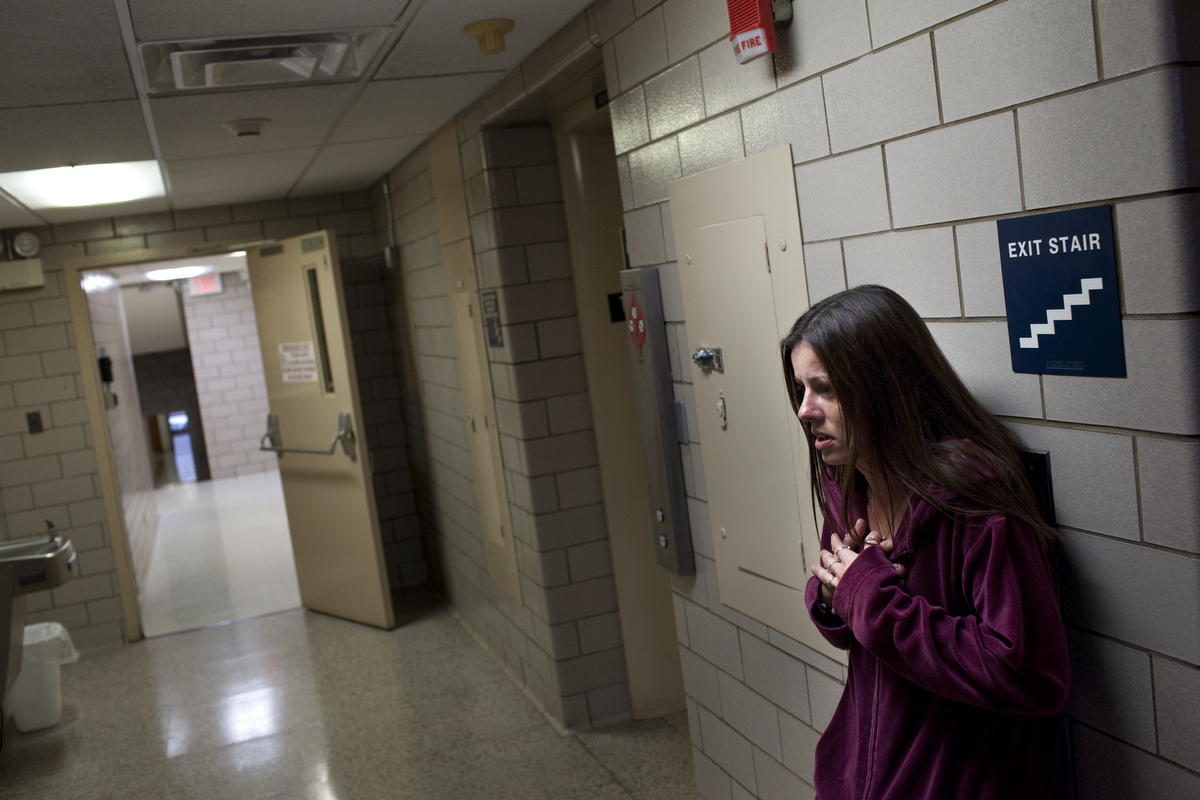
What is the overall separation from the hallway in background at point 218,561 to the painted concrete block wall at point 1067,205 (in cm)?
454

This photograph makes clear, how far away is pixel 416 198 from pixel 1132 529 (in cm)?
365

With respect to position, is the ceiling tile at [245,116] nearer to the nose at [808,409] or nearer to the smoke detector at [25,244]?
the smoke detector at [25,244]

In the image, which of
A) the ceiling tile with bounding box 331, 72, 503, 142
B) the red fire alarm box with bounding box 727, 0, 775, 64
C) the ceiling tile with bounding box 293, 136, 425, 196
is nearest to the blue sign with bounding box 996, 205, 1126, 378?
the red fire alarm box with bounding box 727, 0, 775, 64

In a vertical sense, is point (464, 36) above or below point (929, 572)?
above

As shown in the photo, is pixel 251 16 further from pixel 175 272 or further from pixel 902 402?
pixel 175 272

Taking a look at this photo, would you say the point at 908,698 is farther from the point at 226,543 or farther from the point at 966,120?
the point at 226,543

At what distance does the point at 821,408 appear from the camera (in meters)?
1.28

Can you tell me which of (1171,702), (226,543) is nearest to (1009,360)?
(1171,702)

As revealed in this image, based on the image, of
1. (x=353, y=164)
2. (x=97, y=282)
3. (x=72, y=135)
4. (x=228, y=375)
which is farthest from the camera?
(x=228, y=375)

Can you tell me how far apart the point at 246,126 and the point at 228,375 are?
843cm

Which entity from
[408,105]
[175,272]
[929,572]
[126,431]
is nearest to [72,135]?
[408,105]

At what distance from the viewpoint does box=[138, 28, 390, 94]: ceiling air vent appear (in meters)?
2.26

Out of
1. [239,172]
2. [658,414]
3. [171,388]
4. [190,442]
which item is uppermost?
[239,172]

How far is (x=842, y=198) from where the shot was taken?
5.12 ft
